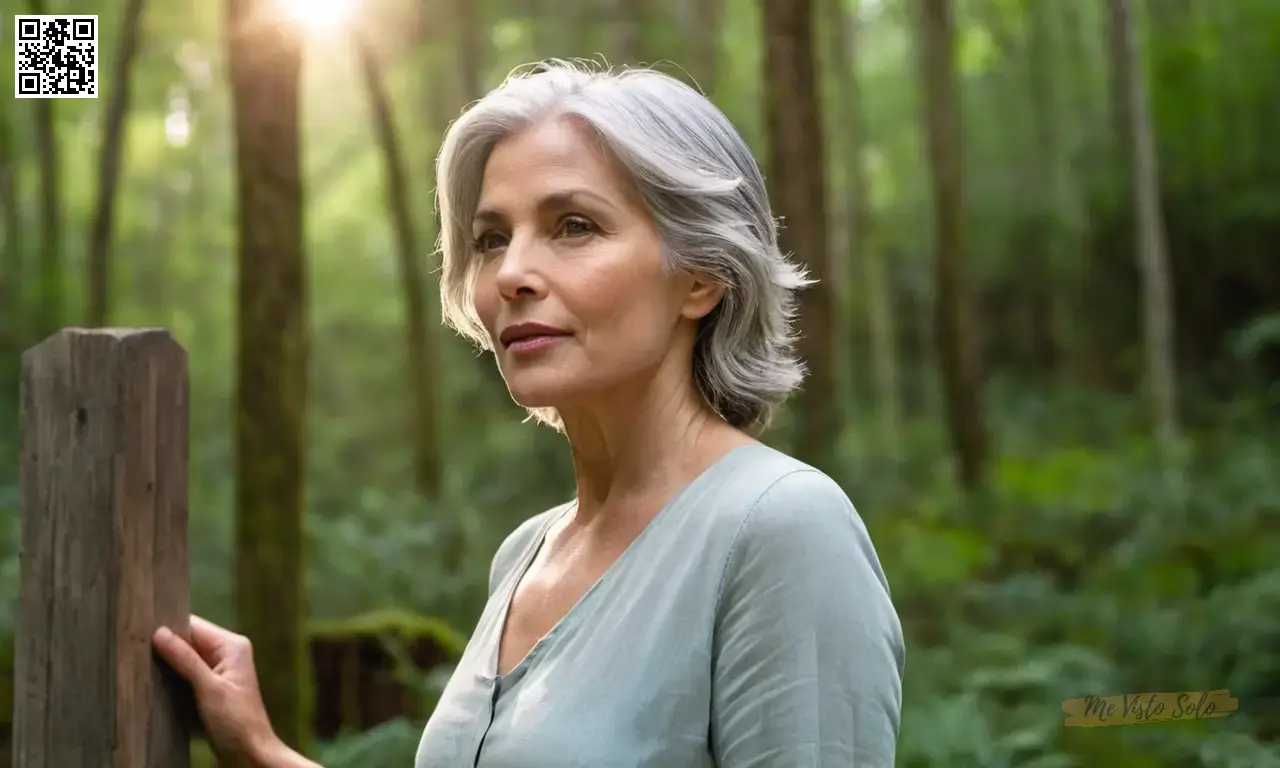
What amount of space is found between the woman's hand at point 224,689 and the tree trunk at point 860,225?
16.4 meters

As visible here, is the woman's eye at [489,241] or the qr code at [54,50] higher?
the qr code at [54,50]

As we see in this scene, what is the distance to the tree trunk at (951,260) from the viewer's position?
39.7 feet

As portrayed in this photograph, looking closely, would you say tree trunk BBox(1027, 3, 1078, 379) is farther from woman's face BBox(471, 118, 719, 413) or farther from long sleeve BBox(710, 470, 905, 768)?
long sleeve BBox(710, 470, 905, 768)

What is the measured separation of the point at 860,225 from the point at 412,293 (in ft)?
35.5

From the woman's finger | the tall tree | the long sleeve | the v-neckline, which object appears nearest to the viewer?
the long sleeve

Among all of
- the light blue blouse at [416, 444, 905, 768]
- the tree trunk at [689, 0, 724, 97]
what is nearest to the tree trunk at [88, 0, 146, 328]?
the tree trunk at [689, 0, 724, 97]

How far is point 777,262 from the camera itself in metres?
1.95

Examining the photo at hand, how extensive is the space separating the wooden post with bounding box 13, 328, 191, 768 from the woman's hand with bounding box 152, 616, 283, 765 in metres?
0.04

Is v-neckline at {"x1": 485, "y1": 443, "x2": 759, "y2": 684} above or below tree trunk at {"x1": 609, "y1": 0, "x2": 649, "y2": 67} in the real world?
below

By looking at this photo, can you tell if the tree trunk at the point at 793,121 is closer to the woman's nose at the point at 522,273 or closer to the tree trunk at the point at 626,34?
the tree trunk at the point at 626,34

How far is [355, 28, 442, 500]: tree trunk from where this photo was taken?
40.4ft

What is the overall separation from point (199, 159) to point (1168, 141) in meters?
17.3

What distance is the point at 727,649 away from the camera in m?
1.62

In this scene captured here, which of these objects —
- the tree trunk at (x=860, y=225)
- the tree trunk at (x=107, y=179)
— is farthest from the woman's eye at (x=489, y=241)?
the tree trunk at (x=860, y=225)
